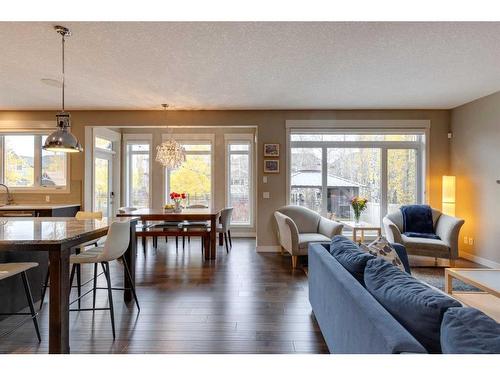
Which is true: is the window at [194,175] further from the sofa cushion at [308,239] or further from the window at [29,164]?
the sofa cushion at [308,239]

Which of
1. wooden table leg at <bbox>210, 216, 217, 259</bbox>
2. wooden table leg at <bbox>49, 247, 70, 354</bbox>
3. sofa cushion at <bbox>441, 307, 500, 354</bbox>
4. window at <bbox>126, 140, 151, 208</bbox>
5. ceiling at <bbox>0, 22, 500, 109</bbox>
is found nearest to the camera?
sofa cushion at <bbox>441, 307, 500, 354</bbox>

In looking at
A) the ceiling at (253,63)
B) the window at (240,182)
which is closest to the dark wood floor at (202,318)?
the ceiling at (253,63)

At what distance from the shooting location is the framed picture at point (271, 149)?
5082 millimetres

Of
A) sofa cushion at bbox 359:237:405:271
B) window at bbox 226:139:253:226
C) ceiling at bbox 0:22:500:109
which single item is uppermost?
ceiling at bbox 0:22:500:109

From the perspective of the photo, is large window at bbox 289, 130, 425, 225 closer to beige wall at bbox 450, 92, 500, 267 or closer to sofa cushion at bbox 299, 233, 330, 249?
beige wall at bbox 450, 92, 500, 267

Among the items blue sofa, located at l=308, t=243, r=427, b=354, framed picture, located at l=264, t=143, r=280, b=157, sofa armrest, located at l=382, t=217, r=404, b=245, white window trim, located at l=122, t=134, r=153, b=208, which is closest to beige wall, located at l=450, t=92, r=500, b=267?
sofa armrest, located at l=382, t=217, r=404, b=245

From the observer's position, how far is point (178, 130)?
21.2 feet

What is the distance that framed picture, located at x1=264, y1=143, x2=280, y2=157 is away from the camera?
200 inches

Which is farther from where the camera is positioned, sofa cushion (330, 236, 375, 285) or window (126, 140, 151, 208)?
window (126, 140, 151, 208)

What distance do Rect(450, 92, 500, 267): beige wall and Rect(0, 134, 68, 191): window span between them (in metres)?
6.97

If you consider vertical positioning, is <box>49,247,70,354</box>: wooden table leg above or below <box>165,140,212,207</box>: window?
below
